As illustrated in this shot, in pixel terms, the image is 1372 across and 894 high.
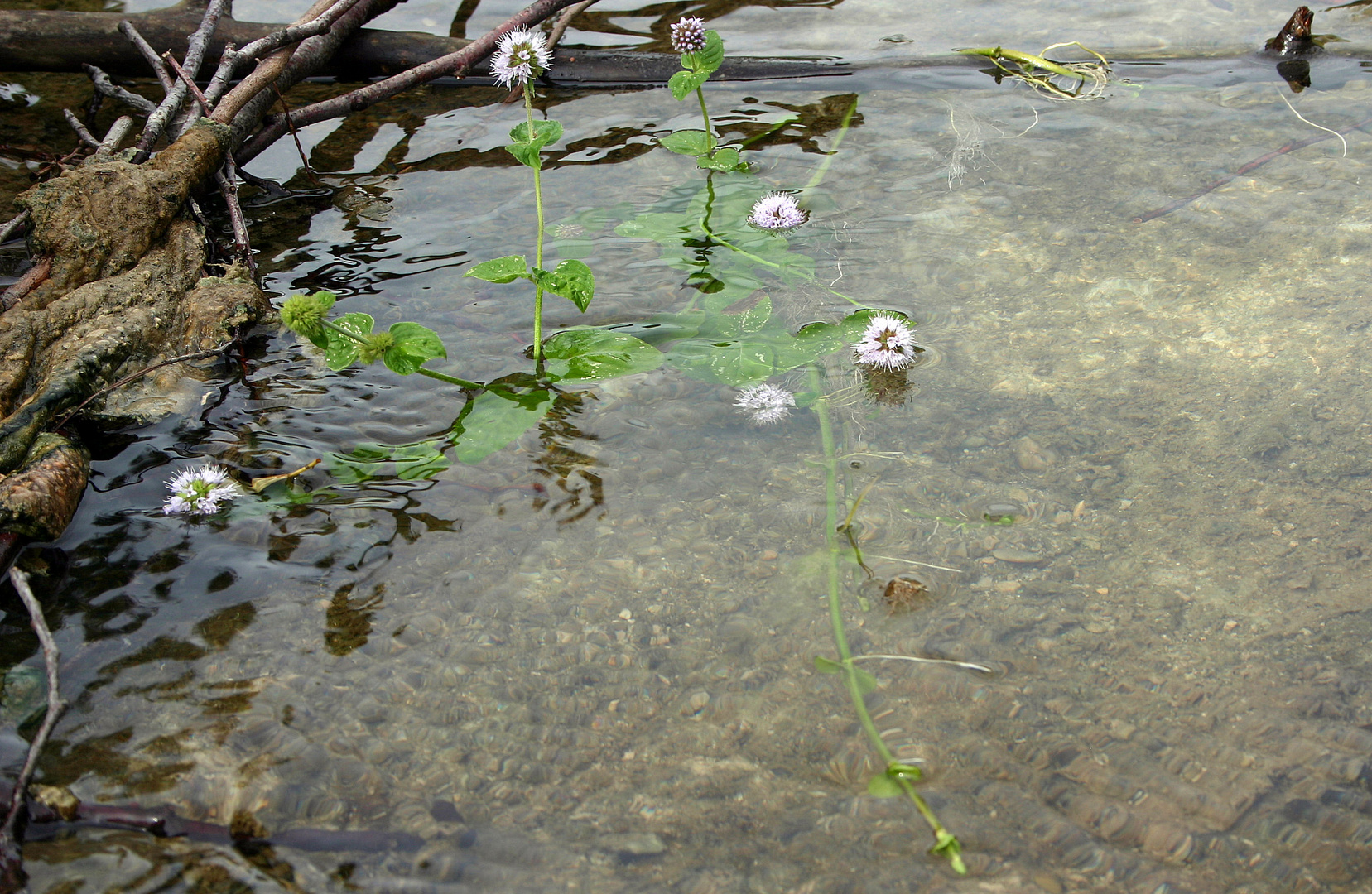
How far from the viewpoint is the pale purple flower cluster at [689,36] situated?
3.10m

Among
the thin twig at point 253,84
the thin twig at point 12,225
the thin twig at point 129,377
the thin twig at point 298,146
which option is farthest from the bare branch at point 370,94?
the thin twig at point 129,377

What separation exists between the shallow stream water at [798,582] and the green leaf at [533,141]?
0.48 m

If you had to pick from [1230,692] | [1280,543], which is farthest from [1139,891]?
[1280,543]

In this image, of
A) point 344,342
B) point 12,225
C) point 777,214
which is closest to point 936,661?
point 344,342

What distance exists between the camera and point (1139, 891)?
1396 mm

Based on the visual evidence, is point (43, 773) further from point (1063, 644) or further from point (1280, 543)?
point (1280, 543)

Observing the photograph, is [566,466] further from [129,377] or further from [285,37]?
[285,37]

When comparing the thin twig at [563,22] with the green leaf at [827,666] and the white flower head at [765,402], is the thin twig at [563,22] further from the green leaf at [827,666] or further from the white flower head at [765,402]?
the green leaf at [827,666]

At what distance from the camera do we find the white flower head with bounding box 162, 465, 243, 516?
80.6 inches

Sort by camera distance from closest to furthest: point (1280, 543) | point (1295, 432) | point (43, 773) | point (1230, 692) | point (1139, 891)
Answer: point (1139, 891) < point (43, 773) < point (1230, 692) < point (1280, 543) < point (1295, 432)

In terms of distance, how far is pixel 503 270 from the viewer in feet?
7.89

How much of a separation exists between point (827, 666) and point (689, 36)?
2.25 m

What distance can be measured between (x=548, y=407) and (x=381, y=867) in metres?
1.21

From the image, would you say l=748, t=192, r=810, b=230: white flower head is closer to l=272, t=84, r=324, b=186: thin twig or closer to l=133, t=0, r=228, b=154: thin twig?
l=272, t=84, r=324, b=186: thin twig
